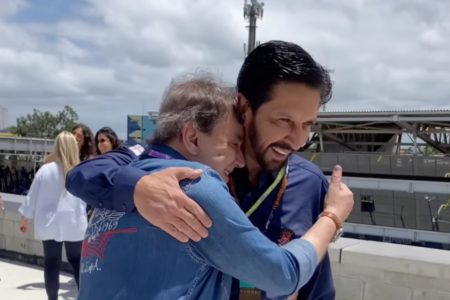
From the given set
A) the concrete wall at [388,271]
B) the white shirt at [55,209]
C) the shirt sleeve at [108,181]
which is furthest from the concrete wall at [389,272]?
the shirt sleeve at [108,181]

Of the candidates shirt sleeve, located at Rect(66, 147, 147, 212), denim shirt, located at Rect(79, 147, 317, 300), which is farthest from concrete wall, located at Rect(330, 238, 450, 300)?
denim shirt, located at Rect(79, 147, 317, 300)

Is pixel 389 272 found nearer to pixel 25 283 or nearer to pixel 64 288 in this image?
pixel 64 288

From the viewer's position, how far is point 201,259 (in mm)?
1224

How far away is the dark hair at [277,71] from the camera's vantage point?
1.47 meters

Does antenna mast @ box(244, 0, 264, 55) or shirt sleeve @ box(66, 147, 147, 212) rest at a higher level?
antenna mast @ box(244, 0, 264, 55)

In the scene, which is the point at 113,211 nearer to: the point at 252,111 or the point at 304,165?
the point at 252,111

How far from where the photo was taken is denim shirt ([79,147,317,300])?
3.93 ft

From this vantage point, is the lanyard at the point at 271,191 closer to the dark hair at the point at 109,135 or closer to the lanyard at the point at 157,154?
the lanyard at the point at 157,154

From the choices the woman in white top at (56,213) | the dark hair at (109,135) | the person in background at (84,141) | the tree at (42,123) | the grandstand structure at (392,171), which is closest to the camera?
the woman in white top at (56,213)

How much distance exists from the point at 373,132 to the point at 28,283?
29729 mm

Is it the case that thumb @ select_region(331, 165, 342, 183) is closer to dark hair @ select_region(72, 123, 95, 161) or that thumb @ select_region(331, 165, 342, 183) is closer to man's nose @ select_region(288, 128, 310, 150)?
man's nose @ select_region(288, 128, 310, 150)

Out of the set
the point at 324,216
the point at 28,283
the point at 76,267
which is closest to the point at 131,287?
the point at 324,216

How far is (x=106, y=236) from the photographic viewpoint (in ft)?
4.27

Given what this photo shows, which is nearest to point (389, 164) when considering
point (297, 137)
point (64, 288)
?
point (64, 288)
